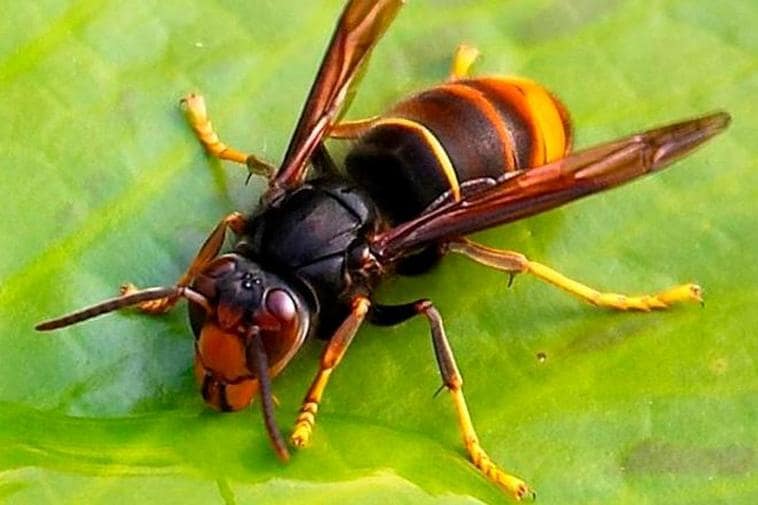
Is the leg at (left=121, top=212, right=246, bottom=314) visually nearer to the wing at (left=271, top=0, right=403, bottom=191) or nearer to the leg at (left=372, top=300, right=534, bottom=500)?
the wing at (left=271, top=0, right=403, bottom=191)

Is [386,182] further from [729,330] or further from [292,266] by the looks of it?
[729,330]

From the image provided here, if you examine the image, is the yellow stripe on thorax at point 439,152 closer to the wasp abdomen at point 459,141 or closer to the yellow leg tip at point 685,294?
the wasp abdomen at point 459,141

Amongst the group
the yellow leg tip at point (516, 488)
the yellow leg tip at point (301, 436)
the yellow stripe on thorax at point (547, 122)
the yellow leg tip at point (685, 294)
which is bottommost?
the yellow leg tip at point (516, 488)

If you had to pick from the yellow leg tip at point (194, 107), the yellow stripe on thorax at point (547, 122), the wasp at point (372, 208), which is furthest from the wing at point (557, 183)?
the yellow leg tip at point (194, 107)

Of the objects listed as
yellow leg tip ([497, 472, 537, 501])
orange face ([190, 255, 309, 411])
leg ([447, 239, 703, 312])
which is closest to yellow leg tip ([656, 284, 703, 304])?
leg ([447, 239, 703, 312])

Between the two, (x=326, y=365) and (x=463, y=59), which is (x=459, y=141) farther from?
(x=326, y=365)

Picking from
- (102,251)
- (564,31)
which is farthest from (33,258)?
(564,31)

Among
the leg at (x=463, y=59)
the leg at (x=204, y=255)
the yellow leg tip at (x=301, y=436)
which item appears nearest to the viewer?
the yellow leg tip at (x=301, y=436)
